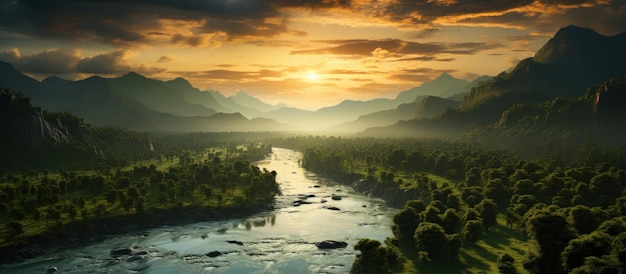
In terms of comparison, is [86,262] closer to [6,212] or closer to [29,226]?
[29,226]

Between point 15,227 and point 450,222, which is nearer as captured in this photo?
point 450,222

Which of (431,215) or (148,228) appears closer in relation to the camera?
(431,215)

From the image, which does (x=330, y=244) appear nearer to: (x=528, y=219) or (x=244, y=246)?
(x=244, y=246)

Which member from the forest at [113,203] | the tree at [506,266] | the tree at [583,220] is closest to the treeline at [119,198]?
the forest at [113,203]

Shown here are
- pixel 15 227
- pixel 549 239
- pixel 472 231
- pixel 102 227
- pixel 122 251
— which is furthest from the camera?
pixel 102 227

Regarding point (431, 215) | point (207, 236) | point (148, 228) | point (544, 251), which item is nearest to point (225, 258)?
point (207, 236)

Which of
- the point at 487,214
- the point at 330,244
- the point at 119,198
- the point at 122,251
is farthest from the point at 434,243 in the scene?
the point at 119,198

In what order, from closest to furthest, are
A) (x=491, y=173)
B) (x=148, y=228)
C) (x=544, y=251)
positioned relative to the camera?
(x=544, y=251) < (x=148, y=228) < (x=491, y=173)
